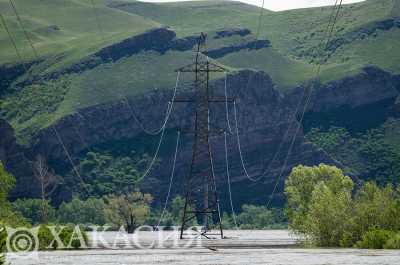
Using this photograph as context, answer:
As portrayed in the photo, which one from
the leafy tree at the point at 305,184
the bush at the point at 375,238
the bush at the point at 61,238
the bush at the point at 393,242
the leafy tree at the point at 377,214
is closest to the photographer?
the bush at the point at 393,242

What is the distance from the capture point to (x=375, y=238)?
95688 millimetres

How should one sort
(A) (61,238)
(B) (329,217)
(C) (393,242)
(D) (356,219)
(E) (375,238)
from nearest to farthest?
1. (C) (393,242)
2. (E) (375,238)
3. (D) (356,219)
4. (B) (329,217)
5. (A) (61,238)

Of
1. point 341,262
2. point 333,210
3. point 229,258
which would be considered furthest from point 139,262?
point 333,210

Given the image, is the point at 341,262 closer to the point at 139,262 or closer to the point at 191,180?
the point at 139,262

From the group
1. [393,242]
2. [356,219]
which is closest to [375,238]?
[393,242]

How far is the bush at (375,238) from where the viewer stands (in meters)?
95.2

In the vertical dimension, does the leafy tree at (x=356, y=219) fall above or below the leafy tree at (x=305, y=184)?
above

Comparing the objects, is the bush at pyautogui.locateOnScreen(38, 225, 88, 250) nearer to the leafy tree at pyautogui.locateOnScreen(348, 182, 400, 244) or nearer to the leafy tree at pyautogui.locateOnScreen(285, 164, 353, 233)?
the leafy tree at pyautogui.locateOnScreen(348, 182, 400, 244)

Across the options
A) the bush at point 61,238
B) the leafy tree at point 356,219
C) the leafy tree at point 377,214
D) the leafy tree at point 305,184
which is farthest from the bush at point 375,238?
the leafy tree at point 305,184

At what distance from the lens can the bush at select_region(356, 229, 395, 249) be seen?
95250mm

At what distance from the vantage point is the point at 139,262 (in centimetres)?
7844

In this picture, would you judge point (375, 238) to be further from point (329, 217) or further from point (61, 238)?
point (61, 238)

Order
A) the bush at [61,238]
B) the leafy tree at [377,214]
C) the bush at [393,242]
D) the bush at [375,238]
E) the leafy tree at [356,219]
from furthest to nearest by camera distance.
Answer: the bush at [61,238]
the leafy tree at [377,214]
the leafy tree at [356,219]
the bush at [375,238]
the bush at [393,242]

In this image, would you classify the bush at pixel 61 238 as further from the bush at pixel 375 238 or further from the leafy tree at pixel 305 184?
the leafy tree at pixel 305 184
